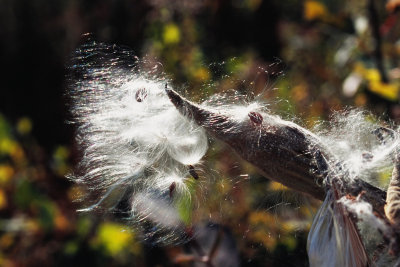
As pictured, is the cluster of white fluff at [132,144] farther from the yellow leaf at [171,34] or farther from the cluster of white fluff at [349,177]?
the yellow leaf at [171,34]

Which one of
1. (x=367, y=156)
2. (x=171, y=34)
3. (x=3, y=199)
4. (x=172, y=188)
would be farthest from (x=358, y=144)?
(x=3, y=199)

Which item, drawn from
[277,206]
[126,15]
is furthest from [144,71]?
[126,15]

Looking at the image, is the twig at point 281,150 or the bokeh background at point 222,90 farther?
the bokeh background at point 222,90

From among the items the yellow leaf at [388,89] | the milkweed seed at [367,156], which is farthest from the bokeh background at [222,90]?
the milkweed seed at [367,156]

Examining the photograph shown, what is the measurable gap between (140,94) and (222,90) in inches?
→ 5.3

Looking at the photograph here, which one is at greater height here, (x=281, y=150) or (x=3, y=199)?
(x=281, y=150)

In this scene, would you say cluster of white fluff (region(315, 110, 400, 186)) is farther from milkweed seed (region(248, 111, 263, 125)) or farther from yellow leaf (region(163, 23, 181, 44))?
yellow leaf (region(163, 23, 181, 44))

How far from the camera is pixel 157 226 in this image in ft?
2.61

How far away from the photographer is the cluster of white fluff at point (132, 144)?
0.80 meters

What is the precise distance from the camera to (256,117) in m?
0.74

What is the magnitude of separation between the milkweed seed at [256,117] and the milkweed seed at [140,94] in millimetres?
177

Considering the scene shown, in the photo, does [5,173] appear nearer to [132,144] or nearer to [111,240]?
[111,240]

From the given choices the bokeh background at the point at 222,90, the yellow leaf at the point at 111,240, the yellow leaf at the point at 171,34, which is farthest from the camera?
the yellow leaf at the point at 171,34

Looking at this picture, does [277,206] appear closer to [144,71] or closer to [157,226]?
[157,226]
